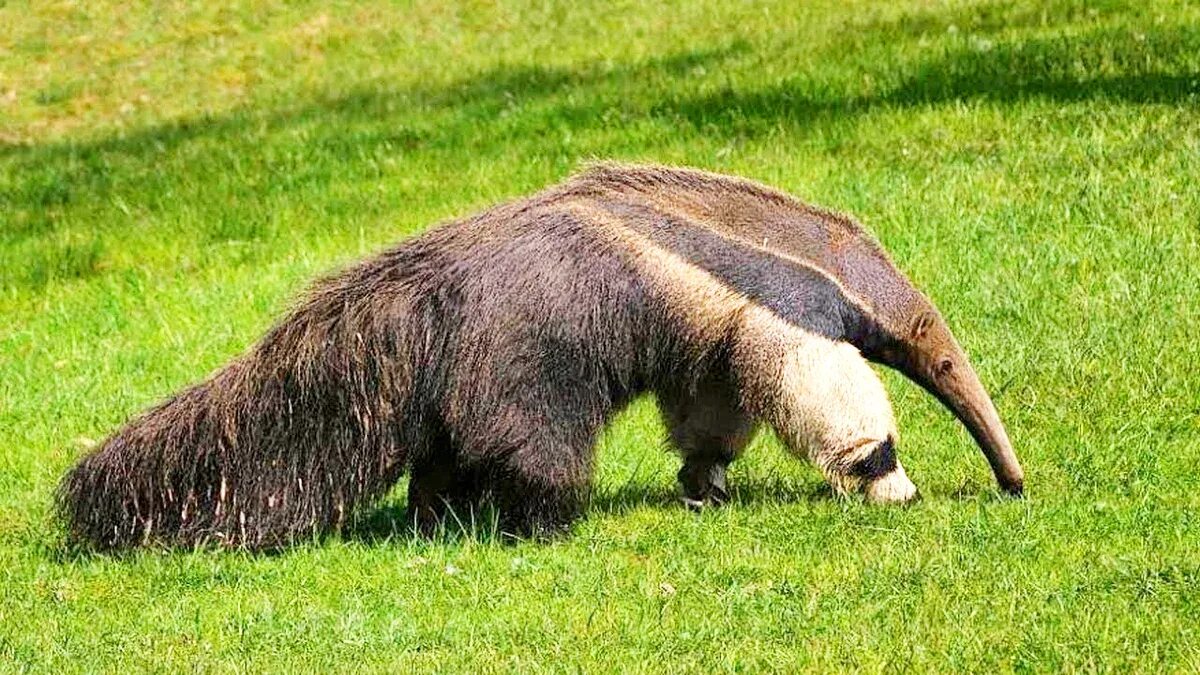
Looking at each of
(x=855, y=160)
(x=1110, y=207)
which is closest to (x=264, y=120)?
(x=855, y=160)

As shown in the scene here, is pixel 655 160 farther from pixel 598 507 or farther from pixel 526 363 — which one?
pixel 526 363

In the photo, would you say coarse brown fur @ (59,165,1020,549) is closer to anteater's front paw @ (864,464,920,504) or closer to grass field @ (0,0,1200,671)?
anteater's front paw @ (864,464,920,504)

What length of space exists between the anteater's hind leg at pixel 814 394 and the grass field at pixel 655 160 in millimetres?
262

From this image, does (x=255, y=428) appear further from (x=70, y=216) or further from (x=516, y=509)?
(x=70, y=216)

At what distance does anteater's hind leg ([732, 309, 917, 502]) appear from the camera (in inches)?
279

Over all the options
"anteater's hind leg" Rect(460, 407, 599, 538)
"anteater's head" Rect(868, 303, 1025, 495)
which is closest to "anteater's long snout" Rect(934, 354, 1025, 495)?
"anteater's head" Rect(868, 303, 1025, 495)

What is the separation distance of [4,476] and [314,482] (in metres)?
2.36

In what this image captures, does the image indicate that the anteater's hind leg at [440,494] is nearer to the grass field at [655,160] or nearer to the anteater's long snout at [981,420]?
the grass field at [655,160]

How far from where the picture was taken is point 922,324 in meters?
7.57

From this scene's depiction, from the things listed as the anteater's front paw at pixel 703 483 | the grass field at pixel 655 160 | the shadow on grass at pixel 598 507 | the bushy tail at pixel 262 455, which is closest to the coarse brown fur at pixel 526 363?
the bushy tail at pixel 262 455

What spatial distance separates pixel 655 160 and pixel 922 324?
6267 millimetres

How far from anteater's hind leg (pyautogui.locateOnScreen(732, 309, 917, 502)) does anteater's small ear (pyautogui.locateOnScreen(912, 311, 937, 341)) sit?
1.09ft

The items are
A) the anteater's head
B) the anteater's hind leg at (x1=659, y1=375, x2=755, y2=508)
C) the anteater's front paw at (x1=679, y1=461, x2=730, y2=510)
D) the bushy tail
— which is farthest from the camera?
the anteater's front paw at (x1=679, y1=461, x2=730, y2=510)

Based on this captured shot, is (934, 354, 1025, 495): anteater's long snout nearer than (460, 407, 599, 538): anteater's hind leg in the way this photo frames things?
No
